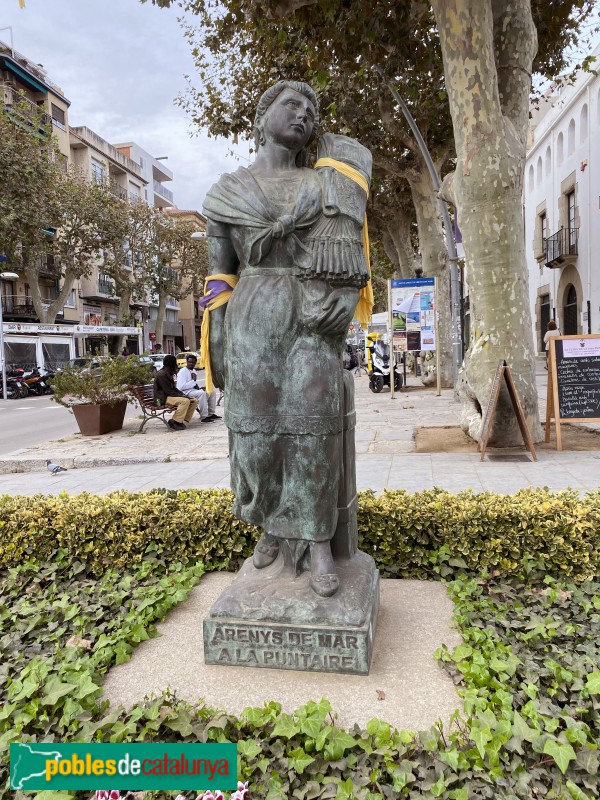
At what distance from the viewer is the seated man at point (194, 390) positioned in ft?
38.8

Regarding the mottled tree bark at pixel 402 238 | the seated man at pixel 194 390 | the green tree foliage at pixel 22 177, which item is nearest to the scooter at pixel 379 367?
the mottled tree bark at pixel 402 238

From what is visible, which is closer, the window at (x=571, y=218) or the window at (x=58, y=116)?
the window at (x=571, y=218)

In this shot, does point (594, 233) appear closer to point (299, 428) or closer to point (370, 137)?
point (370, 137)

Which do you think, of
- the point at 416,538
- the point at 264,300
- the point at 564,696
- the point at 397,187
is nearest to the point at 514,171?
the point at 416,538

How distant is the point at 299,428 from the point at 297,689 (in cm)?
111

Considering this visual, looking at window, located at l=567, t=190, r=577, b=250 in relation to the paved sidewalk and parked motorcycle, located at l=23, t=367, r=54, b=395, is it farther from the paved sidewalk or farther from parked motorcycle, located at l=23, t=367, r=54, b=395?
parked motorcycle, located at l=23, t=367, r=54, b=395

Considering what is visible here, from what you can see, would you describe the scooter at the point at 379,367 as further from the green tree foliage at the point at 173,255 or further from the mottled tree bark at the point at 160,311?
the mottled tree bark at the point at 160,311

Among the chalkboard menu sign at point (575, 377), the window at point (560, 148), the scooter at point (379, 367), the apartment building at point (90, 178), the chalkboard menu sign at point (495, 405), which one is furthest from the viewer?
the apartment building at point (90, 178)

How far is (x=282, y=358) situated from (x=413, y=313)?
13260mm

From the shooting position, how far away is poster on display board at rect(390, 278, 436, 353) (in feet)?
50.2

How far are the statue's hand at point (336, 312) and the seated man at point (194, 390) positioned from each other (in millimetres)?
8982

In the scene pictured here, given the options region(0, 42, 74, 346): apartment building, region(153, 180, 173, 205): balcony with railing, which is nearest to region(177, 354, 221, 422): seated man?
region(0, 42, 74, 346): apartment building

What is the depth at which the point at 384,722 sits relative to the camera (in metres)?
2.33

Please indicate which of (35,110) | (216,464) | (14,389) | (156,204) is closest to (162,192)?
(156,204)
